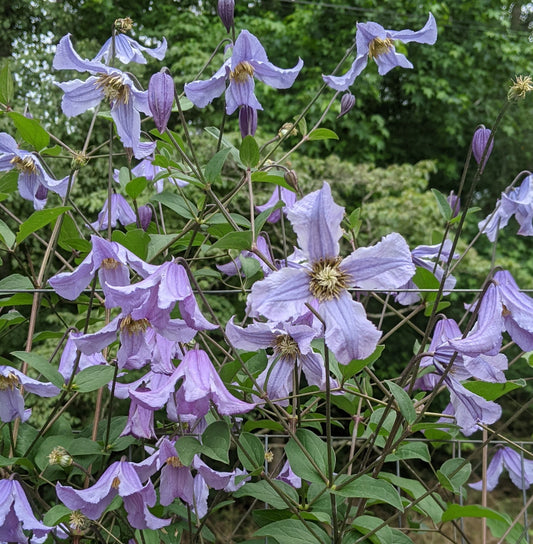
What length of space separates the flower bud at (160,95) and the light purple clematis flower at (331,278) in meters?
0.27

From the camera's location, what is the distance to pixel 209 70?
166 inches

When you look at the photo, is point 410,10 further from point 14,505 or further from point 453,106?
point 14,505

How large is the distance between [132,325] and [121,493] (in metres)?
0.20

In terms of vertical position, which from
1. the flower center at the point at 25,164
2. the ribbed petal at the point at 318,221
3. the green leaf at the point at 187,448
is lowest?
the green leaf at the point at 187,448

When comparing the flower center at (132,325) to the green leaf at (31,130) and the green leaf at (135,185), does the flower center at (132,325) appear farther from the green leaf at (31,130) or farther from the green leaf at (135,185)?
the green leaf at (31,130)

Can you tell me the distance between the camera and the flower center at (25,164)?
1.04 meters

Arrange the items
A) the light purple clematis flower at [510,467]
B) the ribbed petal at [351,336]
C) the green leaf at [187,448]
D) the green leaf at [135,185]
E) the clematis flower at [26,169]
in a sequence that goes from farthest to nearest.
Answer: the light purple clematis flower at [510,467], the clematis flower at [26,169], the green leaf at [135,185], the green leaf at [187,448], the ribbed petal at [351,336]

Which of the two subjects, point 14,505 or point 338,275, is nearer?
point 338,275

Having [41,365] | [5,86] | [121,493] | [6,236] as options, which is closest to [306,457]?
[121,493]

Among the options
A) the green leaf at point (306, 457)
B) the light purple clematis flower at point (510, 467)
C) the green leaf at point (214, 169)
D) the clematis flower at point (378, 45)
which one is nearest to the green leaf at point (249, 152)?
the green leaf at point (214, 169)

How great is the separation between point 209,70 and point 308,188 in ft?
3.37

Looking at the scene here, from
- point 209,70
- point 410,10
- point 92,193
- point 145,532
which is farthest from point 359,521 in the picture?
point 410,10

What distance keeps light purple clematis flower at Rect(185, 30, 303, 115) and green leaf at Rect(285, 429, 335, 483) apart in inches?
17.6

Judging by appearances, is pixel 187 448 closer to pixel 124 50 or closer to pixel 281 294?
pixel 281 294
